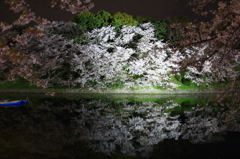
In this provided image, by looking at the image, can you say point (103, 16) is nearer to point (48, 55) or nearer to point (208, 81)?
point (48, 55)

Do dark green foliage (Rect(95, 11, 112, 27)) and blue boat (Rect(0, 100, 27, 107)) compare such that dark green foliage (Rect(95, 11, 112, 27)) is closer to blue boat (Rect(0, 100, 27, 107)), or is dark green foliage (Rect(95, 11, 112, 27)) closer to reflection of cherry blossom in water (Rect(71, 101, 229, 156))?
blue boat (Rect(0, 100, 27, 107))

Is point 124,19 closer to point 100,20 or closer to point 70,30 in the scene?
point 100,20

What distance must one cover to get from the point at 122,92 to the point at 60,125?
14.3 metres

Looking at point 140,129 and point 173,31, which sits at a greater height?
point 173,31

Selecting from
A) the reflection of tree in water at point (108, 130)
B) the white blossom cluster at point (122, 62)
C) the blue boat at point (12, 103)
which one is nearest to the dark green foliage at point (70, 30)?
the white blossom cluster at point (122, 62)

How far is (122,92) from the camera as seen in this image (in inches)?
928

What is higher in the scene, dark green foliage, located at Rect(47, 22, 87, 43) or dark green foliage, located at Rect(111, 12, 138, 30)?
dark green foliage, located at Rect(111, 12, 138, 30)

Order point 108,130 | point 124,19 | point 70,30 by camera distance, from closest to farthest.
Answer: point 108,130 → point 70,30 → point 124,19

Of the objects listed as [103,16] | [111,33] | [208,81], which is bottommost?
[208,81]

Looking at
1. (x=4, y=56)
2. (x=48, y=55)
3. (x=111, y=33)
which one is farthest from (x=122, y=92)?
(x=4, y=56)

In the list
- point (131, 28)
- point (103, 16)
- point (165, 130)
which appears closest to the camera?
point (165, 130)

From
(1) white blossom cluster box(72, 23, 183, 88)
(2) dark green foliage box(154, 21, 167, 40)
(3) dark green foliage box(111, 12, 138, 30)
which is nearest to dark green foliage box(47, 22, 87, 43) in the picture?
(1) white blossom cluster box(72, 23, 183, 88)

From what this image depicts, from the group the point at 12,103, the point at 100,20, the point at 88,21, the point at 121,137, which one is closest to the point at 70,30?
the point at 88,21

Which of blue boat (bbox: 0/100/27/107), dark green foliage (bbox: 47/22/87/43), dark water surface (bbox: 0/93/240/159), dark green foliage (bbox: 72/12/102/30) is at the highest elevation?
dark green foliage (bbox: 72/12/102/30)
